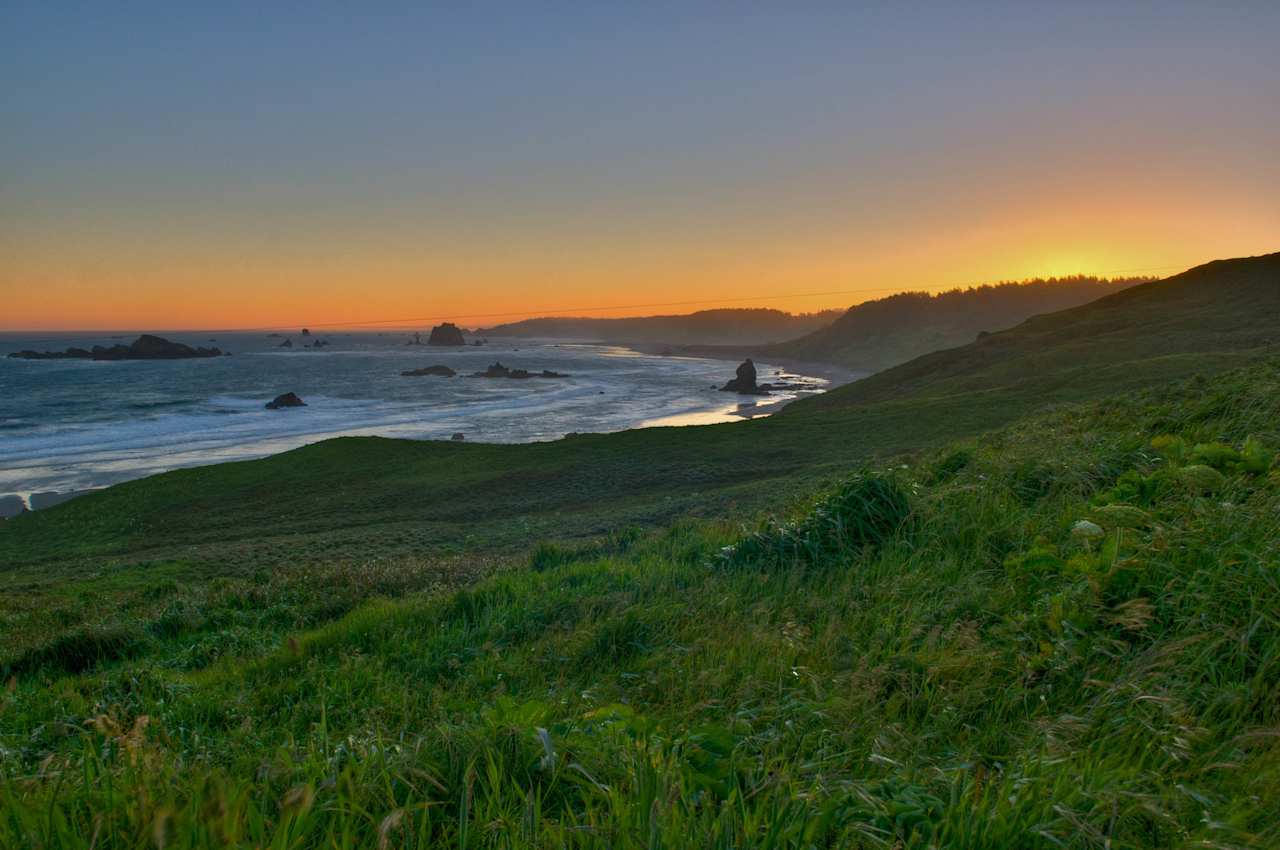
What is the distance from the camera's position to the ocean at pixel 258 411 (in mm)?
46344

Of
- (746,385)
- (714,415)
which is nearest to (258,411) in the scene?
(714,415)

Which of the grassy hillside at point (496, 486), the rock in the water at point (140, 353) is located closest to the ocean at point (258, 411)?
the grassy hillside at point (496, 486)

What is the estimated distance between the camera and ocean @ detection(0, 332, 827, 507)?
46.3 m

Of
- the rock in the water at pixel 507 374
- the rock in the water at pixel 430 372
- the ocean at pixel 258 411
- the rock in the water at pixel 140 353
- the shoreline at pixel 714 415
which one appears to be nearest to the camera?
the shoreline at pixel 714 415

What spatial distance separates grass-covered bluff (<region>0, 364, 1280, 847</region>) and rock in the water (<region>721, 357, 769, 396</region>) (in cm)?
8260

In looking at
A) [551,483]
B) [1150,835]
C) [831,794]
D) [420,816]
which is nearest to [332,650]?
[420,816]

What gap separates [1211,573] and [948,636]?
1397 mm

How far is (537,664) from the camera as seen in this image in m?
4.32

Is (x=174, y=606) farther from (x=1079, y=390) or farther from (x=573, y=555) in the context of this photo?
(x=1079, y=390)

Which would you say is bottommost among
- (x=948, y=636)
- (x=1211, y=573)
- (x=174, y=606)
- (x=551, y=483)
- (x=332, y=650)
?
(x=551, y=483)

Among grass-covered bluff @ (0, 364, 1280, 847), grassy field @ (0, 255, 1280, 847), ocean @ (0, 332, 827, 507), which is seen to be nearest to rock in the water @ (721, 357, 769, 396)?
ocean @ (0, 332, 827, 507)

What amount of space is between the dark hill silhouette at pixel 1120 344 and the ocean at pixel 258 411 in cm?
1942

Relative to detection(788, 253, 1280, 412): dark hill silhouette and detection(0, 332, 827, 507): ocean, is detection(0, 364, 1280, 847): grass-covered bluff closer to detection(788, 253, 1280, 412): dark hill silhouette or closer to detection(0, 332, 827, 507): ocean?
detection(788, 253, 1280, 412): dark hill silhouette

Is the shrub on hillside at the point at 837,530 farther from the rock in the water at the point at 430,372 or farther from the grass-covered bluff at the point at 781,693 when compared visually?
the rock in the water at the point at 430,372
